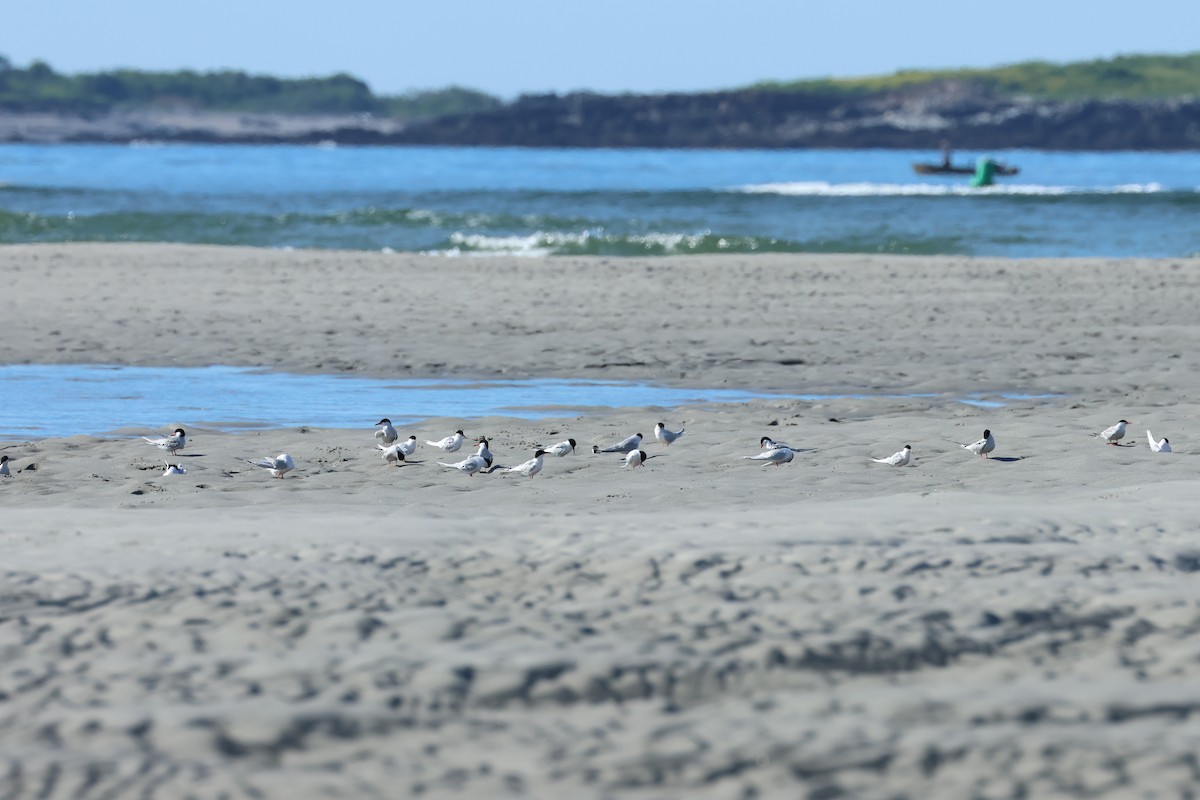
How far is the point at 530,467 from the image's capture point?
35.1 feet

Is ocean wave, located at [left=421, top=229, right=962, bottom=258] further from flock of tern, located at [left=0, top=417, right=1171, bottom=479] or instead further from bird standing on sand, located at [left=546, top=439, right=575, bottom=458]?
bird standing on sand, located at [left=546, top=439, right=575, bottom=458]

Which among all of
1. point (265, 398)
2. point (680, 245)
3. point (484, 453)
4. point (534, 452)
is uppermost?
point (484, 453)

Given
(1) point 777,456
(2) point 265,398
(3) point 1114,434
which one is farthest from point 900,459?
(2) point 265,398

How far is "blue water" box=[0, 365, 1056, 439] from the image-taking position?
42.5 ft

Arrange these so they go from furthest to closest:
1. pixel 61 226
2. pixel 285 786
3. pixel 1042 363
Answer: pixel 61 226 < pixel 1042 363 < pixel 285 786

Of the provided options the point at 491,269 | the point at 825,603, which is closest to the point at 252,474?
the point at 825,603

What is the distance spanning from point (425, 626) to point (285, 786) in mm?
1486

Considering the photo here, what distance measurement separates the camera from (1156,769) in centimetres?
581

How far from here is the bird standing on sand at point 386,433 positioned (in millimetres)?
11500

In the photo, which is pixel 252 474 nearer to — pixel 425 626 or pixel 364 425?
pixel 364 425

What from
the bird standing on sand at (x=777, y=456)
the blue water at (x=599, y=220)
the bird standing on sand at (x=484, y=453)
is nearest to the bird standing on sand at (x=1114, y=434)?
the bird standing on sand at (x=777, y=456)

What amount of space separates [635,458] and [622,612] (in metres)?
3.72

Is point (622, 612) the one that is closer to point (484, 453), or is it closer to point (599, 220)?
point (484, 453)

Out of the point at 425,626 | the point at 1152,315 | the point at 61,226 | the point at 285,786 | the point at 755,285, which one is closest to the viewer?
the point at 285,786
